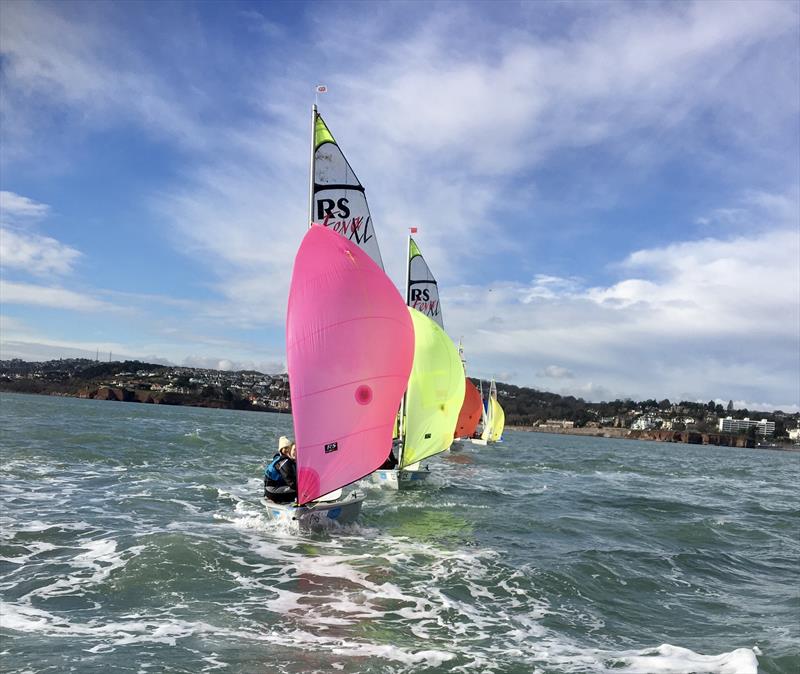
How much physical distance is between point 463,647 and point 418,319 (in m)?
12.2

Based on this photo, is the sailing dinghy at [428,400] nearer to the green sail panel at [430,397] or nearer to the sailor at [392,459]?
the green sail panel at [430,397]

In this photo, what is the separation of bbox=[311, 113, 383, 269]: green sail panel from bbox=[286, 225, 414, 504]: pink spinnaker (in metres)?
2.60

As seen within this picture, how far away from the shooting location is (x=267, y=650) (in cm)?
693

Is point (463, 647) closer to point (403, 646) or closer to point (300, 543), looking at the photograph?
point (403, 646)

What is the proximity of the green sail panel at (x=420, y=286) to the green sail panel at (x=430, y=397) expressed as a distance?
204 inches

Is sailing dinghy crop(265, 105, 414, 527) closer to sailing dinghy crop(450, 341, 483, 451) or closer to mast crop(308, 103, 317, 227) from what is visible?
mast crop(308, 103, 317, 227)

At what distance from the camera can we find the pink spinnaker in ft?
35.3

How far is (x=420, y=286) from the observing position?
2425 centimetres

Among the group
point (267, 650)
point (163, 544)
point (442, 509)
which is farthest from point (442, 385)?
point (267, 650)

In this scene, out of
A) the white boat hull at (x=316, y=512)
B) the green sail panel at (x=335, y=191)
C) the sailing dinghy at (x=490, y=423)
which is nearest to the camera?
the white boat hull at (x=316, y=512)

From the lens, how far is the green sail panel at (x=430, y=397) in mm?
17750

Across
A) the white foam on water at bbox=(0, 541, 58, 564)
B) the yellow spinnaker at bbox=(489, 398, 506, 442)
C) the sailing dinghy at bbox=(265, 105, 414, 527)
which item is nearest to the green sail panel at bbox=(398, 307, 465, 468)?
the sailing dinghy at bbox=(265, 105, 414, 527)

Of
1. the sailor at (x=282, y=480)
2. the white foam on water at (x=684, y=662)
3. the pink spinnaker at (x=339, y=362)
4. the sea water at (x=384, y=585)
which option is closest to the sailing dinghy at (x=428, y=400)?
the sea water at (x=384, y=585)

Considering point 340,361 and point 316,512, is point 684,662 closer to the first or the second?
point 340,361
